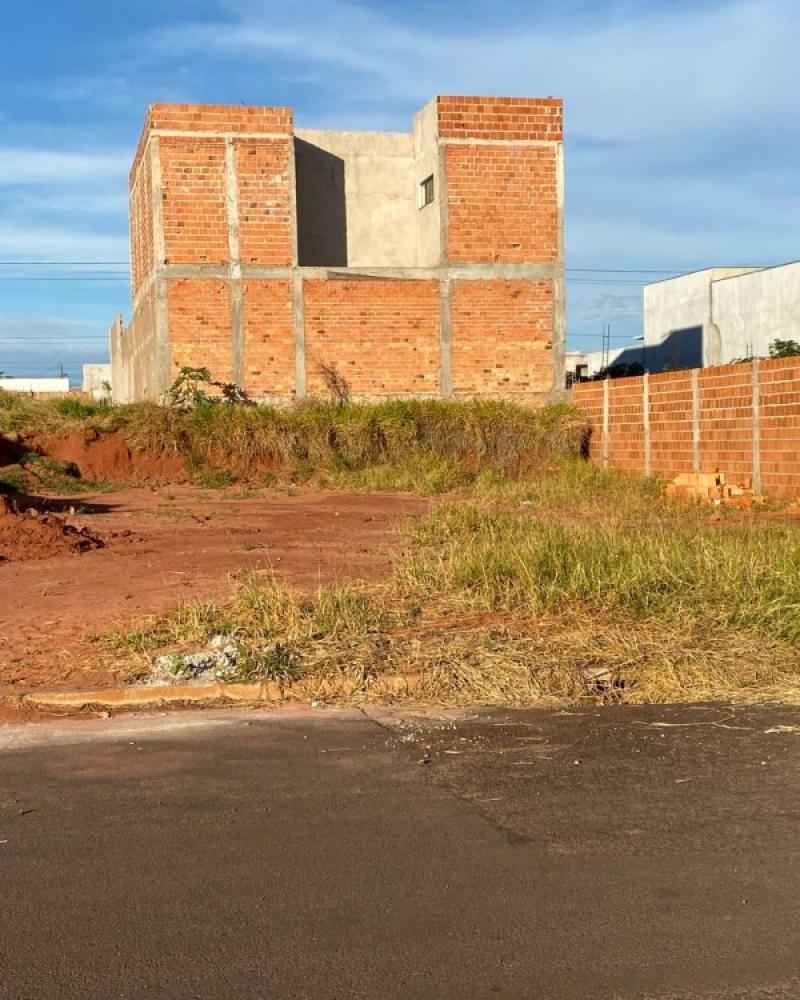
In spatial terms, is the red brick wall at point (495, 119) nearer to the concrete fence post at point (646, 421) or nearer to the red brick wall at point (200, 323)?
the red brick wall at point (200, 323)

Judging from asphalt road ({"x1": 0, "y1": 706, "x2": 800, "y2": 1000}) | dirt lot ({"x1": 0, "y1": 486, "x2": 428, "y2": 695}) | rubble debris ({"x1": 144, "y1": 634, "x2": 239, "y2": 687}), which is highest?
dirt lot ({"x1": 0, "y1": 486, "x2": 428, "y2": 695})

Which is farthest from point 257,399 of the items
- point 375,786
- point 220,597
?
point 375,786

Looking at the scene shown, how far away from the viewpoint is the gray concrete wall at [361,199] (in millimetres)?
28969

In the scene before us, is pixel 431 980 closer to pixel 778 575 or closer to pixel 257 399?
pixel 778 575

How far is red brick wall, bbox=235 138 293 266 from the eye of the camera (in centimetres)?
2577

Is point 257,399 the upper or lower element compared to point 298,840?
upper

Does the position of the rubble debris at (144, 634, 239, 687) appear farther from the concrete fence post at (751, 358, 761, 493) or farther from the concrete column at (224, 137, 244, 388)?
the concrete column at (224, 137, 244, 388)

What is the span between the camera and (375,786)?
18.6ft

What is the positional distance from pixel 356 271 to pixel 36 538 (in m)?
15.4

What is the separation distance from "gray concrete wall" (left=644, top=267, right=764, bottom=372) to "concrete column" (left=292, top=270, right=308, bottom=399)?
27539mm

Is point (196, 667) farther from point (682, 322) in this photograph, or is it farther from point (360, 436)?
point (682, 322)

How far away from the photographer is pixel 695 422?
64.8 feet

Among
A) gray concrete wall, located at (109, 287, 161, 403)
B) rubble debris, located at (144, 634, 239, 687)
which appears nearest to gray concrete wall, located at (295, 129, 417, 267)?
gray concrete wall, located at (109, 287, 161, 403)

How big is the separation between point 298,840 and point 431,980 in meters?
1.32
